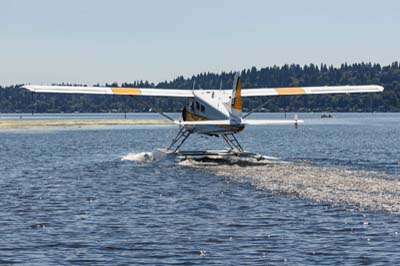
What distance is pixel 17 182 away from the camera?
2873cm

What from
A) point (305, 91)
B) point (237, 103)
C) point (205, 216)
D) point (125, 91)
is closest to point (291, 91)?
point (305, 91)

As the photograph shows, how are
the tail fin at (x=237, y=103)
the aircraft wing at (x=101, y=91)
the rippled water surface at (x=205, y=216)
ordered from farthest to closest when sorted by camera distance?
the aircraft wing at (x=101, y=91)
the tail fin at (x=237, y=103)
the rippled water surface at (x=205, y=216)

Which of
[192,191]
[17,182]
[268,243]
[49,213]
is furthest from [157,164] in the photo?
[268,243]

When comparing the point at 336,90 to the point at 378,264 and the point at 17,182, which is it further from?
the point at 378,264

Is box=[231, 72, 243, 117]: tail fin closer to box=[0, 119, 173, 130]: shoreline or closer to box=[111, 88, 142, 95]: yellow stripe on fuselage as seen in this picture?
box=[111, 88, 142, 95]: yellow stripe on fuselage

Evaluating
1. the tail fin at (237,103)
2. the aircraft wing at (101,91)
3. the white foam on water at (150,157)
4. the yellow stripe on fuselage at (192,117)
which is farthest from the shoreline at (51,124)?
the tail fin at (237,103)

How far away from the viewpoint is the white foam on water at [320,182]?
21.0 metres

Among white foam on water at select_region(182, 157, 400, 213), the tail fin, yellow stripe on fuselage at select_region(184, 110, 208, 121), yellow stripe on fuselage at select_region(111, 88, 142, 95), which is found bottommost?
white foam on water at select_region(182, 157, 400, 213)

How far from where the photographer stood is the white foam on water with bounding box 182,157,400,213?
21033 mm

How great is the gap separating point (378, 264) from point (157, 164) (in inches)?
917

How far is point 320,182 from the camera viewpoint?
25.7 meters

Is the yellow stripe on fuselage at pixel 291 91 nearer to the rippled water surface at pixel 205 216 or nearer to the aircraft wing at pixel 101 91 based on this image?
the aircraft wing at pixel 101 91

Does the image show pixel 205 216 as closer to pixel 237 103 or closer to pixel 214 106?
pixel 237 103

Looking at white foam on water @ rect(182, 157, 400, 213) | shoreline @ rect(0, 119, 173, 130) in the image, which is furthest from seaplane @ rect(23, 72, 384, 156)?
shoreline @ rect(0, 119, 173, 130)
